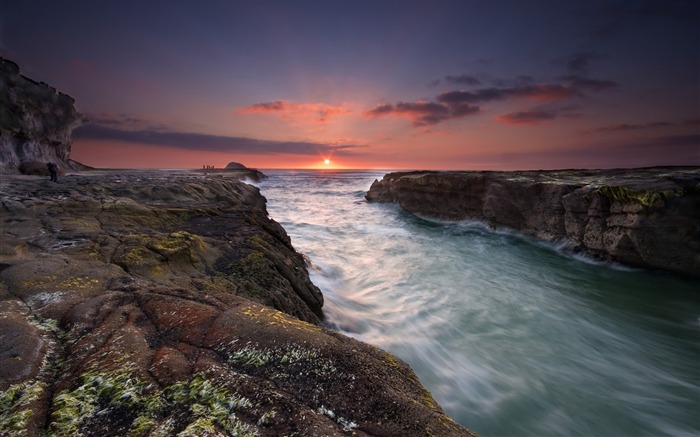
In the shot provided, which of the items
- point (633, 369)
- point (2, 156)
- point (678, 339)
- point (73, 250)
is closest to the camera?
point (73, 250)

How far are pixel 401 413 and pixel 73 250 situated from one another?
5301 mm

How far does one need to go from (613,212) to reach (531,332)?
755cm

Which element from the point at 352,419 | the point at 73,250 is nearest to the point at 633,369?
the point at 352,419

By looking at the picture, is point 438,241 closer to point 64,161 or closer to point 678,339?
point 678,339

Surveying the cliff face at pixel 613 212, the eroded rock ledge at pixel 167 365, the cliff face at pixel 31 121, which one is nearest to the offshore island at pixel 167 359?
the eroded rock ledge at pixel 167 365

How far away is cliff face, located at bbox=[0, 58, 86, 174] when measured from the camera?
94.7 ft

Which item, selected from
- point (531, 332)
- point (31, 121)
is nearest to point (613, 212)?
point (531, 332)

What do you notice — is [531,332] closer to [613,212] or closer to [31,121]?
[613,212]

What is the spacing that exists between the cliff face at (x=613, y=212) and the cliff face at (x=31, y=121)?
4082 cm

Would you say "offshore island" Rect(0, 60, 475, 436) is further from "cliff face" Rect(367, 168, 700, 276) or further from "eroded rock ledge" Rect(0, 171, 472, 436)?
"cliff face" Rect(367, 168, 700, 276)

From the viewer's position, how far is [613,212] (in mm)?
11945

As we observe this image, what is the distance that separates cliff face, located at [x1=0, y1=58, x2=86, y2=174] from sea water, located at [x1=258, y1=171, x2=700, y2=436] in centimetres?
3442

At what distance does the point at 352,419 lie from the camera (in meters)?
1.98

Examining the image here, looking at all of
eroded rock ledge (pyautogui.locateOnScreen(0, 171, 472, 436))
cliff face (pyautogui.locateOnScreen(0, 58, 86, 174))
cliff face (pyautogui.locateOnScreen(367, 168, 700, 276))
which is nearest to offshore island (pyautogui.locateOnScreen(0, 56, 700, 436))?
eroded rock ledge (pyautogui.locateOnScreen(0, 171, 472, 436))
